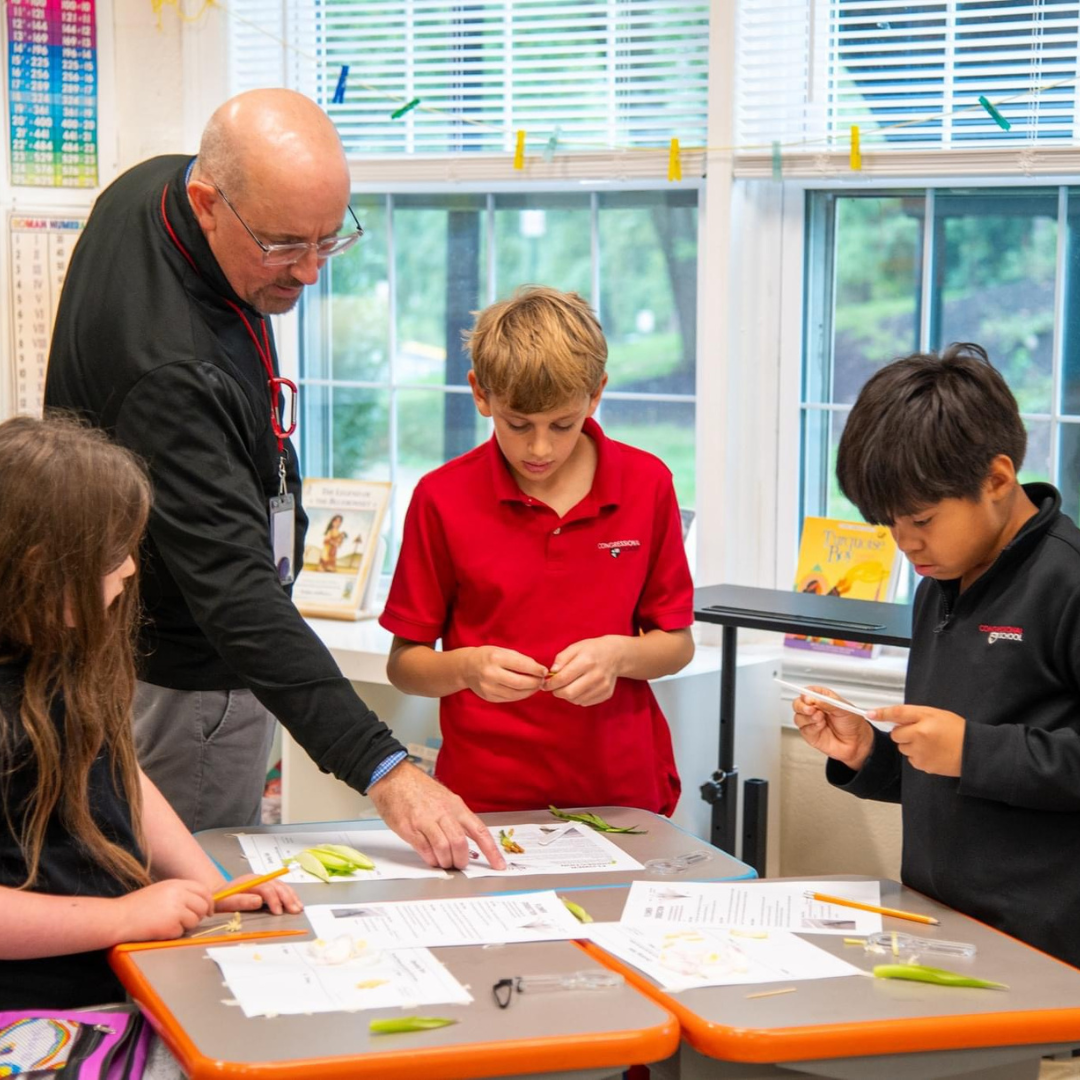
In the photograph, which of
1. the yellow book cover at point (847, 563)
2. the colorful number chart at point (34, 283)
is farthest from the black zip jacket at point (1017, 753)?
the colorful number chart at point (34, 283)

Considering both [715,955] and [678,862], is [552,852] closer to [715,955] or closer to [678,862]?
[678,862]

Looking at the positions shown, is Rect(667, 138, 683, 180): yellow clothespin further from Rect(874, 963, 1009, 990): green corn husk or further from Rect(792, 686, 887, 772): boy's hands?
Rect(874, 963, 1009, 990): green corn husk

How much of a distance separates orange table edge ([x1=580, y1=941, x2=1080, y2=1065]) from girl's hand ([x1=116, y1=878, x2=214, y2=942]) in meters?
0.48

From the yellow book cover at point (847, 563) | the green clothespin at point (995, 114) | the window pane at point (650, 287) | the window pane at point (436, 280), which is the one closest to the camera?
the green clothespin at point (995, 114)

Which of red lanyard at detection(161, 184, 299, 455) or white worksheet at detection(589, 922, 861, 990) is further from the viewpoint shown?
red lanyard at detection(161, 184, 299, 455)

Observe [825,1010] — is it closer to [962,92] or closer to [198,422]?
[198,422]

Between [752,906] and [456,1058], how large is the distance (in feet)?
1.67

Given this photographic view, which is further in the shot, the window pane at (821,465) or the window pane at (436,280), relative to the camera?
the window pane at (436,280)

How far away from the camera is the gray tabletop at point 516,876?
159cm

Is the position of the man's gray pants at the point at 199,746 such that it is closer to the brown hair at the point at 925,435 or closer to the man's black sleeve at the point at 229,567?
the man's black sleeve at the point at 229,567

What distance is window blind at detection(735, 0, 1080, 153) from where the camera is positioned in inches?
107

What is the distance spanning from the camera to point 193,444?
5.71 feet

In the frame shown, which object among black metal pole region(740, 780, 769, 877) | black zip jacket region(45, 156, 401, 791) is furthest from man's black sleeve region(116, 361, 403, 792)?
black metal pole region(740, 780, 769, 877)

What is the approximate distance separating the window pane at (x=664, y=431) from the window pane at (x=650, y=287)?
0.05 metres
